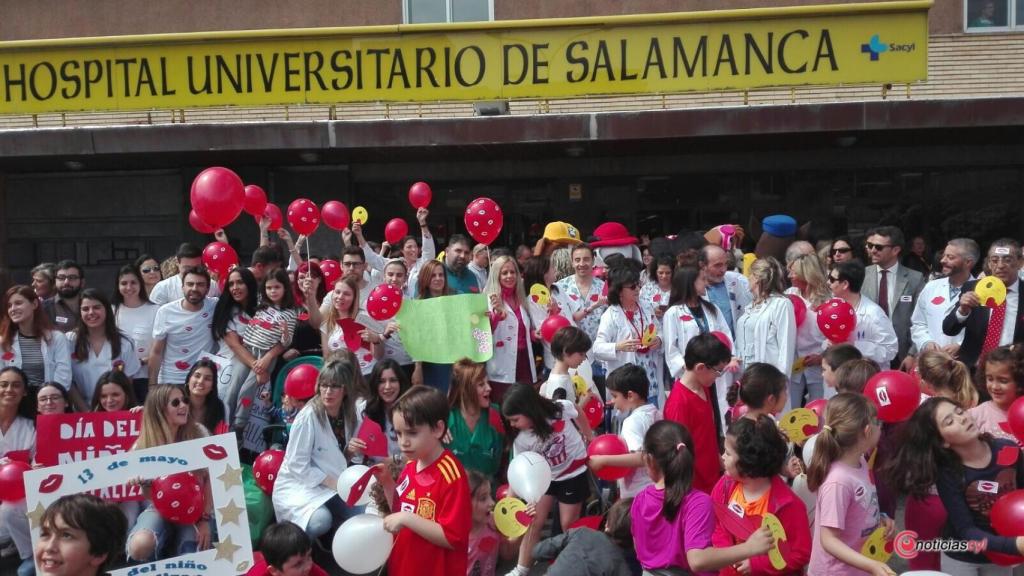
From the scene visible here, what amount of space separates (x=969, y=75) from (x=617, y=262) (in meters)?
7.74

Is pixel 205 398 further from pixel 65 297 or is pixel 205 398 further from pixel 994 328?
pixel 994 328

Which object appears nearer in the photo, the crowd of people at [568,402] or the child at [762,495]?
the child at [762,495]

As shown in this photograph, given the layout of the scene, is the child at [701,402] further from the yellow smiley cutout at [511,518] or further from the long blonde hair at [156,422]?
the long blonde hair at [156,422]

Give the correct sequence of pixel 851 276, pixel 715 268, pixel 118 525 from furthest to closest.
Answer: pixel 715 268 → pixel 851 276 → pixel 118 525

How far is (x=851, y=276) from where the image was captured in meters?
7.24

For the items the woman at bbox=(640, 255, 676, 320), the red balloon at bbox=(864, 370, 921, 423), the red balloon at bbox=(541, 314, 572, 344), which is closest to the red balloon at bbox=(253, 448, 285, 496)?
the red balloon at bbox=(541, 314, 572, 344)

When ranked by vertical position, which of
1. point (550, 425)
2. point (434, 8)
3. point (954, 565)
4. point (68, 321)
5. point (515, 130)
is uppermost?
point (434, 8)

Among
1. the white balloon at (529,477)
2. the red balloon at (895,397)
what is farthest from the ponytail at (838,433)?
the white balloon at (529,477)

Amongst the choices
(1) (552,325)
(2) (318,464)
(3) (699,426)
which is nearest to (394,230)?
(1) (552,325)

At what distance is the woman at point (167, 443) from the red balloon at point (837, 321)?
408cm

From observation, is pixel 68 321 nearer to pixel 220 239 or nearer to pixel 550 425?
pixel 220 239

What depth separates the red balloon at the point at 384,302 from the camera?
7.17 metres

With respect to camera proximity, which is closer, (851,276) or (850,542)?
(850,542)

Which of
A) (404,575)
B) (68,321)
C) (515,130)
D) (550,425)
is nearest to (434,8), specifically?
(515,130)
